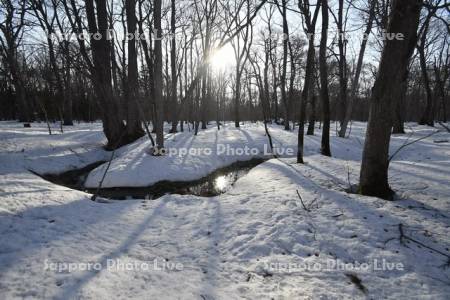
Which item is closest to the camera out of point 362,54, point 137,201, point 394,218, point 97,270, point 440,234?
point 97,270

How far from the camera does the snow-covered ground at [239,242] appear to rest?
3.26 metres

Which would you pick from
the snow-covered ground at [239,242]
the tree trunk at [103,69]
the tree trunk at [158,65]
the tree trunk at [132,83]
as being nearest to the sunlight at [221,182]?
the snow-covered ground at [239,242]

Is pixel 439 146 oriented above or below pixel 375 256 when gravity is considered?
above

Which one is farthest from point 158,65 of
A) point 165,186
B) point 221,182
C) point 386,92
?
point 386,92

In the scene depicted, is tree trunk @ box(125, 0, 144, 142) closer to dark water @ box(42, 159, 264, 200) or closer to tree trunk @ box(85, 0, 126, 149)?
tree trunk @ box(85, 0, 126, 149)

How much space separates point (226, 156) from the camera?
11.4m

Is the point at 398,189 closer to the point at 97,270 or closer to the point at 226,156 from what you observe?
the point at 97,270

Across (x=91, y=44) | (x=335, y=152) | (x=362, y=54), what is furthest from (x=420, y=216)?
(x=91, y=44)

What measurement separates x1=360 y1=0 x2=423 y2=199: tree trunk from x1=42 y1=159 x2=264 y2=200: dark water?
144 inches

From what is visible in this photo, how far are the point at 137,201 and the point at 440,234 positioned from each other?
5.53 m

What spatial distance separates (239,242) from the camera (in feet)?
14.7

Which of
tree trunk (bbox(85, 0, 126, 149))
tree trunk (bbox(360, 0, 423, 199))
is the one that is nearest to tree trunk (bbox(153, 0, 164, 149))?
tree trunk (bbox(85, 0, 126, 149))

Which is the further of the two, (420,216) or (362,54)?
(362,54)

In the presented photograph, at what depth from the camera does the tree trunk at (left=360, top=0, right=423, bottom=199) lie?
188 inches
